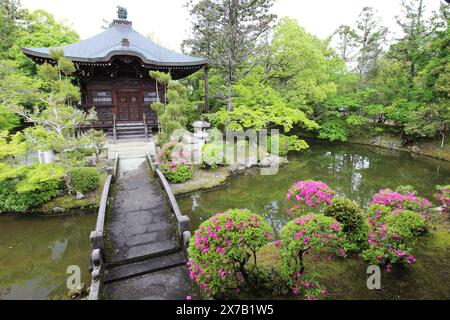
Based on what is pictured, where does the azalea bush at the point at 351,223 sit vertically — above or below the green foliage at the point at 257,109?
below

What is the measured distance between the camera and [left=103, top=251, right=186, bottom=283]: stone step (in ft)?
16.5

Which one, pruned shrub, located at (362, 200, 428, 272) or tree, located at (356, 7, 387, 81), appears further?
tree, located at (356, 7, 387, 81)

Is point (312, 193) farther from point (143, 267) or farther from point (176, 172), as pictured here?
point (176, 172)

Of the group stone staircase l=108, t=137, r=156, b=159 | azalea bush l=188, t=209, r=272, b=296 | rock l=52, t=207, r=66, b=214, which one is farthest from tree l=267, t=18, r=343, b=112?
rock l=52, t=207, r=66, b=214

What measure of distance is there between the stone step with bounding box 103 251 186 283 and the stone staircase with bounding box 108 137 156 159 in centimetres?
789

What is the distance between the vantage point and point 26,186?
26.6ft

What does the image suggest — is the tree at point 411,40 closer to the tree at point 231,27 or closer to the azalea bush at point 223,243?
the tree at point 231,27

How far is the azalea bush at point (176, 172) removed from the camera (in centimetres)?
1058

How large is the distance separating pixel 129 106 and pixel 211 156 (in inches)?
297

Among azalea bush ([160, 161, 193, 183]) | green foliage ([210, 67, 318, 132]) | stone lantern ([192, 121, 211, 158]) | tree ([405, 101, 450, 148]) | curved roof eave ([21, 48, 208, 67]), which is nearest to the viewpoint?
azalea bush ([160, 161, 193, 183])

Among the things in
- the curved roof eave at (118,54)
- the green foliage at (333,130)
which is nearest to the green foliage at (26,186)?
the curved roof eave at (118,54)

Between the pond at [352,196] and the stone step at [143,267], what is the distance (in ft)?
6.38

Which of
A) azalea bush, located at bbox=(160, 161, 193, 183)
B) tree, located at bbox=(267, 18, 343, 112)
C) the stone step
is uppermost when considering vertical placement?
tree, located at bbox=(267, 18, 343, 112)

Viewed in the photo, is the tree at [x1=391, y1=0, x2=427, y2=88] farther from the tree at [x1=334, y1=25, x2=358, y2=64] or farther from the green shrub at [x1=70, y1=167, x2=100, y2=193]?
the green shrub at [x1=70, y1=167, x2=100, y2=193]
